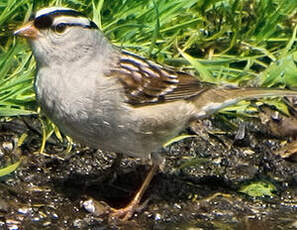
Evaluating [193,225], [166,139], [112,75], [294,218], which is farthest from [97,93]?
[294,218]

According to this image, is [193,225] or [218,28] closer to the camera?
[193,225]

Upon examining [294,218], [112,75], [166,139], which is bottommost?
[294,218]

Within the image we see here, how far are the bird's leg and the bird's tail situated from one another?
1.43 ft

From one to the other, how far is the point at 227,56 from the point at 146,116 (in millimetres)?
1377

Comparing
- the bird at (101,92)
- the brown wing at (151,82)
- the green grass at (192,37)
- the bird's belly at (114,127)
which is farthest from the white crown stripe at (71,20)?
the green grass at (192,37)

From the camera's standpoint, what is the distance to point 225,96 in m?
6.05

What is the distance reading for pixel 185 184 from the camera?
6.08 m

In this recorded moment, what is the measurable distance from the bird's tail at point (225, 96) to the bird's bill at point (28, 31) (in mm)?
1061

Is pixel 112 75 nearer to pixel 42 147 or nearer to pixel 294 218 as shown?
pixel 42 147

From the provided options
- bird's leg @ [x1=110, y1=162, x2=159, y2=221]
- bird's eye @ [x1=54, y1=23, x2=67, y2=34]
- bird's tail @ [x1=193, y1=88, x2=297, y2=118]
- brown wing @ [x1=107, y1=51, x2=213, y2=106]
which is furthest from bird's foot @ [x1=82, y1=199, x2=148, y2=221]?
bird's eye @ [x1=54, y1=23, x2=67, y2=34]

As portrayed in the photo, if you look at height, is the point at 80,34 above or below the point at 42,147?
above

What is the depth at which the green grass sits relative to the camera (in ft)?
20.5

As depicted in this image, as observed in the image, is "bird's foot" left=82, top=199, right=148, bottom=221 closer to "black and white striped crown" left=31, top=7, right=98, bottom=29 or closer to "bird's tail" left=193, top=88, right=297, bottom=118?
"bird's tail" left=193, top=88, right=297, bottom=118

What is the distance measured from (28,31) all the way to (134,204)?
1114 millimetres
